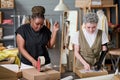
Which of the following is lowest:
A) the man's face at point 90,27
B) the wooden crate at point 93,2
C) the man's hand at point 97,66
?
the man's hand at point 97,66

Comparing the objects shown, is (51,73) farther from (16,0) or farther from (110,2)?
(16,0)

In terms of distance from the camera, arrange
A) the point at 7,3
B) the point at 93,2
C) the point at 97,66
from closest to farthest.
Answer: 1. the point at 97,66
2. the point at 93,2
3. the point at 7,3

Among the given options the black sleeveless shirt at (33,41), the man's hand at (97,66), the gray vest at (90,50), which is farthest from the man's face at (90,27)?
the black sleeveless shirt at (33,41)

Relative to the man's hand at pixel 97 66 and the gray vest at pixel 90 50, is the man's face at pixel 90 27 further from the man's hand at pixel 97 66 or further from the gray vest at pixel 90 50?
the man's hand at pixel 97 66

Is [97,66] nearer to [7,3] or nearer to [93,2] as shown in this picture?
[93,2]

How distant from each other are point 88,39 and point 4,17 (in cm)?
342

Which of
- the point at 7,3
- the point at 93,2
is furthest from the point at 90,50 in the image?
the point at 7,3

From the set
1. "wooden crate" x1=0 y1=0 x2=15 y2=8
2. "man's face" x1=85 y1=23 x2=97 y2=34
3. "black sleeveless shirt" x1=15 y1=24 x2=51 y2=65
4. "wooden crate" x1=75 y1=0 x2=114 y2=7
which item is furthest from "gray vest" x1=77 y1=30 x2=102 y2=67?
"wooden crate" x1=0 y1=0 x2=15 y2=8

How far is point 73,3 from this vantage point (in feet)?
18.8

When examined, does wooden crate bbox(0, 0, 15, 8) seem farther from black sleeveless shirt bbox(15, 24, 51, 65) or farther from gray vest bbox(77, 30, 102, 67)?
gray vest bbox(77, 30, 102, 67)

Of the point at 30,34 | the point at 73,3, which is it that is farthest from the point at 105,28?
the point at 30,34

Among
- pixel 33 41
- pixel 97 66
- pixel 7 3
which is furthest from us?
pixel 7 3

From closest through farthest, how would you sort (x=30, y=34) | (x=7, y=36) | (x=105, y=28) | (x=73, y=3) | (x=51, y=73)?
(x=51, y=73) < (x=30, y=34) < (x=105, y=28) < (x=7, y=36) < (x=73, y=3)

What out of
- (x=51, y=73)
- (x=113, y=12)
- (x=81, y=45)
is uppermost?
(x=113, y=12)
